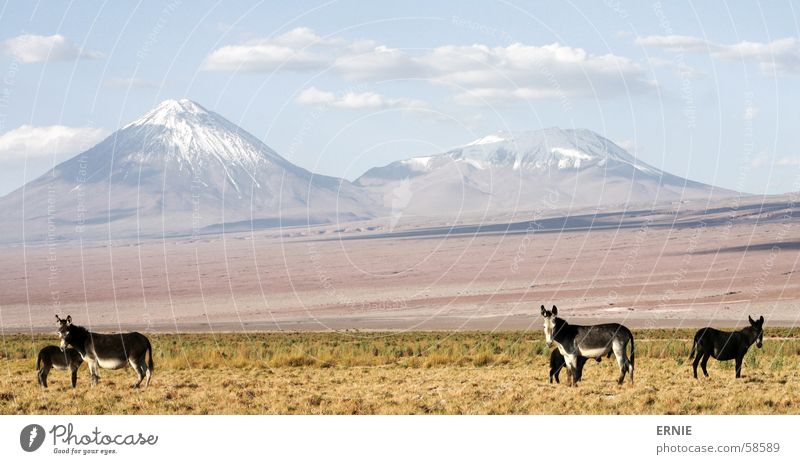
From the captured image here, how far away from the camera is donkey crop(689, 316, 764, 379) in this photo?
24.4 metres

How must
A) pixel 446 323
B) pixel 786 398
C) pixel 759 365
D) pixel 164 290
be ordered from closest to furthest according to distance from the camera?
pixel 786 398
pixel 759 365
pixel 446 323
pixel 164 290

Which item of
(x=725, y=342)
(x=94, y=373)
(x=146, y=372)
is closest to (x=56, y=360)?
(x=94, y=373)

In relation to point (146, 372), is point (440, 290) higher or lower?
higher

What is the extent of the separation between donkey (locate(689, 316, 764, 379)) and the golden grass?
63 cm

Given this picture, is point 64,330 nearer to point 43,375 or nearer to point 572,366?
point 43,375

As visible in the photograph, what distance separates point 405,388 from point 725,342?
7.59 meters

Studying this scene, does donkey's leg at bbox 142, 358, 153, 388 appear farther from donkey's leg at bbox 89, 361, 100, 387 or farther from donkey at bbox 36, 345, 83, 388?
donkey at bbox 36, 345, 83, 388

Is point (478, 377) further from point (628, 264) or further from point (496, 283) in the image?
point (628, 264)

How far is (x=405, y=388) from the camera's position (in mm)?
25656

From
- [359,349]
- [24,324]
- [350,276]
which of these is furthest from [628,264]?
[359,349]

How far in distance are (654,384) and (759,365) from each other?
270 inches

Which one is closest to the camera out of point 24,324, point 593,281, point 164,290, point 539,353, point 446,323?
point 539,353

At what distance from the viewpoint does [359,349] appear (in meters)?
43.9

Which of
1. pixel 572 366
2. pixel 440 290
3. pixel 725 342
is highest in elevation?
pixel 440 290
